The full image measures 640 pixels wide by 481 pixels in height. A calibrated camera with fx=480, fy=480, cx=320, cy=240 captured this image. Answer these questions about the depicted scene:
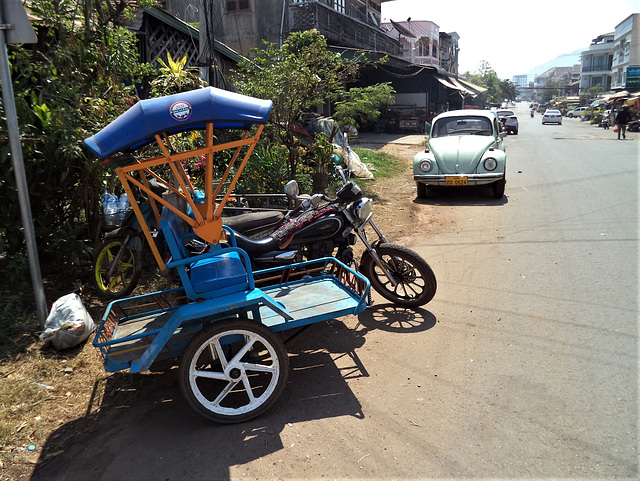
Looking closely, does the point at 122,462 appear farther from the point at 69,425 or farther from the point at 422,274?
the point at 422,274

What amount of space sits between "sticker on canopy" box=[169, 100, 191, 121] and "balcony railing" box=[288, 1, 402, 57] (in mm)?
16281

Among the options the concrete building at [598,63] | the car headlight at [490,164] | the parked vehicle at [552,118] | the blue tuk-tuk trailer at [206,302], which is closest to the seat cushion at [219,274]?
the blue tuk-tuk trailer at [206,302]

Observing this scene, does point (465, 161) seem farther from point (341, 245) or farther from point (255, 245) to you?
point (255, 245)

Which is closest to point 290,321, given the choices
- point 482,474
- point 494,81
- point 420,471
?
point 420,471

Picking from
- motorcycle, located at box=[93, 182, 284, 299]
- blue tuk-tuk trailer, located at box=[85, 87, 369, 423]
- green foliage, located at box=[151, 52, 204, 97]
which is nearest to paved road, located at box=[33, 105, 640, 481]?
blue tuk-tuk trailer, located at box=[85, 87, 369, 423]

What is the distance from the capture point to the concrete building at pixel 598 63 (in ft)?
293

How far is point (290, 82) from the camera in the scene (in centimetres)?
835

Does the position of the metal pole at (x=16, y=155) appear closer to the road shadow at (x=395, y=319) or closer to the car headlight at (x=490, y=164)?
the road shadow at (x=395, y=319)

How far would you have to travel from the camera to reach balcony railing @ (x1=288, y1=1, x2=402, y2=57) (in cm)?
1778

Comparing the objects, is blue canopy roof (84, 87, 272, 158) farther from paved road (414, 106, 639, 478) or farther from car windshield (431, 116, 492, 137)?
car windshield (431, 116, 492, 137)

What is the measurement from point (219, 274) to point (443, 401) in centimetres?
171

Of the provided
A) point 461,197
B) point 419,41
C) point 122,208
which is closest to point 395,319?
point 122,208

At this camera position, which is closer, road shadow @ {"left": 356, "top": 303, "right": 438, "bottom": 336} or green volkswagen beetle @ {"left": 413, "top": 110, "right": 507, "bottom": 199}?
road shadow @ {"left": 356, "top": 303, "right": 438, "bottom": 336}

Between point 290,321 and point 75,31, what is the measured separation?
13.6 ft
